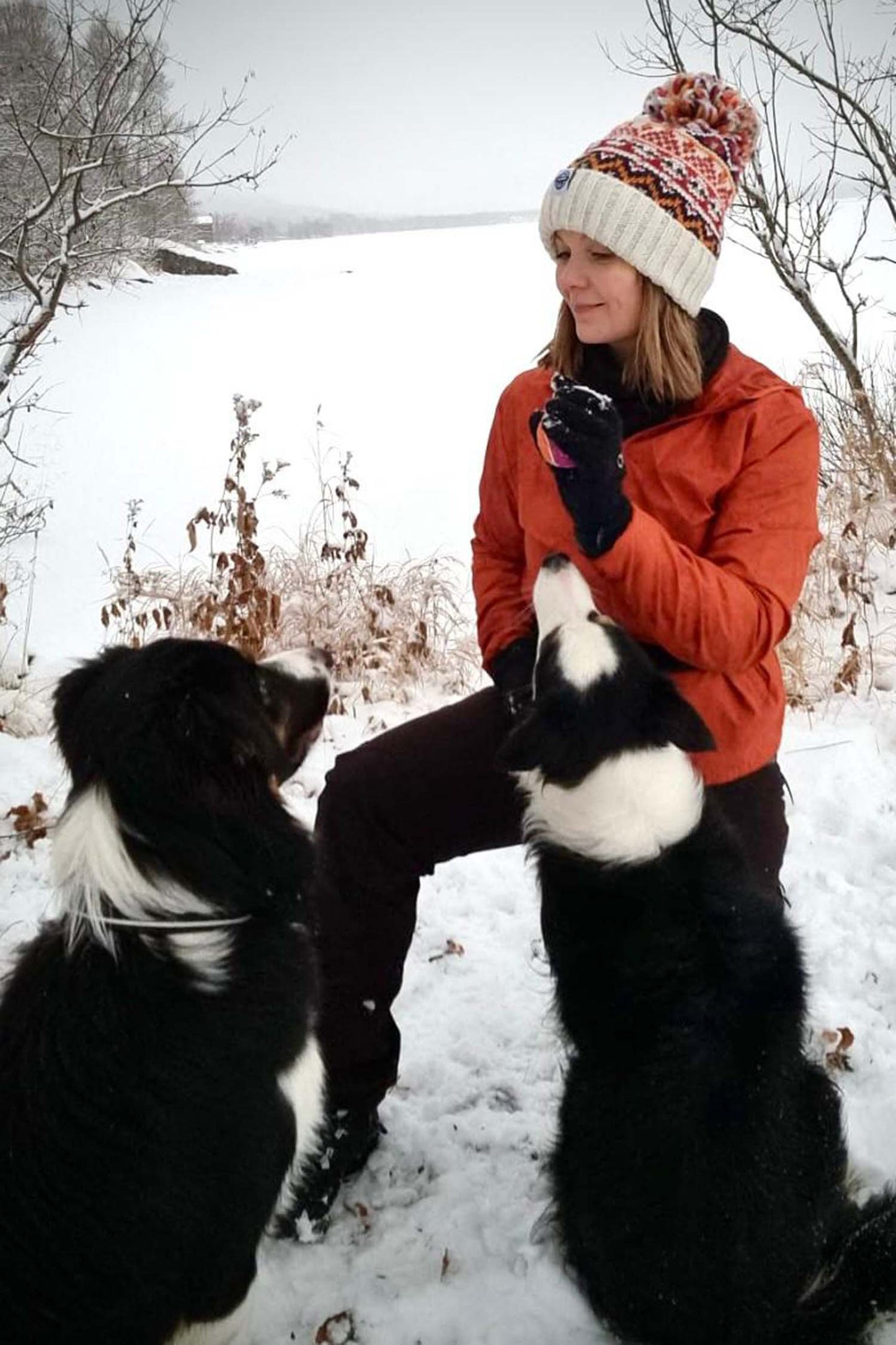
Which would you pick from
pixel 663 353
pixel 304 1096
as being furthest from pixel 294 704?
pixel 663 353

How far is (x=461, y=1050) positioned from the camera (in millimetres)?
2793

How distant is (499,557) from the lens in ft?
8.68

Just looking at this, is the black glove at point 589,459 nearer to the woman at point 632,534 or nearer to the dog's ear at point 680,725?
the woman at point 632,534

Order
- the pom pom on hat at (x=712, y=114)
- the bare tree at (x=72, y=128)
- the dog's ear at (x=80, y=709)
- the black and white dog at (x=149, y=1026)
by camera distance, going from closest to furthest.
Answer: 1. the black and white dog at (x=149, y=1026)
2. the dog's ear at (x=80, y=709)
3. the pom pom on hat at (x=712, y=114)
4. the bare tree at (x=72, y=128)

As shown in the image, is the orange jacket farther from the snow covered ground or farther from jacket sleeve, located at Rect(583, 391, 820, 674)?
the snow covered ground

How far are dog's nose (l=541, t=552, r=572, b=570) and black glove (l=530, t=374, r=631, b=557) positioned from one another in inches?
6.1

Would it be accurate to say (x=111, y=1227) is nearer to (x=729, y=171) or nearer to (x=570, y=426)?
(x=570, y=426)

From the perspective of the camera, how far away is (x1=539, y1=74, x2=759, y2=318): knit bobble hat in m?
2.10

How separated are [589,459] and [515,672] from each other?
2.11 feet

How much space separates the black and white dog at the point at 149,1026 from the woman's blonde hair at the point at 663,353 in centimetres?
123

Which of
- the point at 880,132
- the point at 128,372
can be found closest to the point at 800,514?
the point at 880,132

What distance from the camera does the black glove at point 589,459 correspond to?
6.12 ft

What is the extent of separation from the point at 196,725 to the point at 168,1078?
64cm

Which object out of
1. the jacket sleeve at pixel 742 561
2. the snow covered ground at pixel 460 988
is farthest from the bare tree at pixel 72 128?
the jacket sleeve at pixel 742 561
